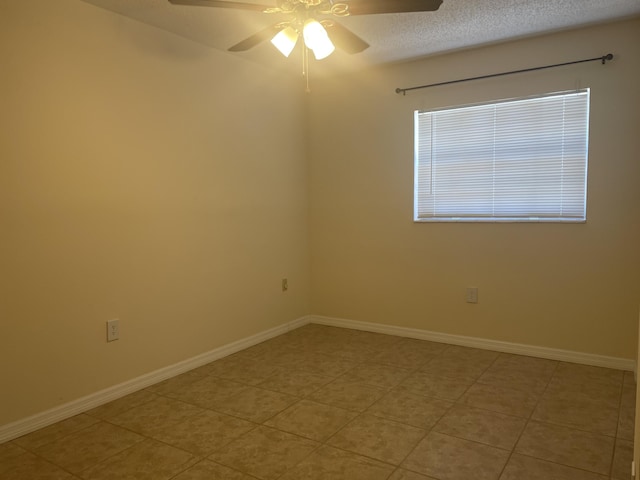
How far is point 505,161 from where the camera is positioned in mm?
3418

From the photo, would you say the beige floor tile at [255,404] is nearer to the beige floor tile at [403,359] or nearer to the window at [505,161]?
the beige floor tile at [403,359]

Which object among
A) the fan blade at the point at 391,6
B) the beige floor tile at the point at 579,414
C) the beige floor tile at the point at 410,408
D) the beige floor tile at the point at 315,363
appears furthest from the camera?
the beige floor tile at the point at 315,363

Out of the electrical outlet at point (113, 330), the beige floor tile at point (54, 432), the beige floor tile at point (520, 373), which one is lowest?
the beige floor tile at point (54, 432)

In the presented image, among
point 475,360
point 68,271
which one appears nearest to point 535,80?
point 475,360

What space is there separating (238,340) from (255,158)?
146cm

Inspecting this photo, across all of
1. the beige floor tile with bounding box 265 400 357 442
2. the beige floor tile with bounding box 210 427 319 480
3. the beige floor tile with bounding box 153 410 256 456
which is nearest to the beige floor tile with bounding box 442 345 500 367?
the beige floor tile with bounding box 265 400 357 442

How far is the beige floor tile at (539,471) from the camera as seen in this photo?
6.21 feet

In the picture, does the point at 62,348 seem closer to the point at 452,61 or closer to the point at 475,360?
the point at 475,360

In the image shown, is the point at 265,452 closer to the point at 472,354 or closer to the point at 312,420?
the point at 312,420

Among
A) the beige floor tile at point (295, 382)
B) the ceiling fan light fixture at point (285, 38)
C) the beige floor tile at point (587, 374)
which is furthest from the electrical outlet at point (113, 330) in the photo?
the beige floor tile at point (587, 374)

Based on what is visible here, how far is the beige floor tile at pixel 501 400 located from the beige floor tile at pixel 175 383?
170 centimetres

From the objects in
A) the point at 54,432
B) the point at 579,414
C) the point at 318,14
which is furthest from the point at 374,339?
the point at 318,14

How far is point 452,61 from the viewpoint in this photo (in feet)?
11.7

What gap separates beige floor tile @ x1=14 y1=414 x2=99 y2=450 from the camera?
2215mm
